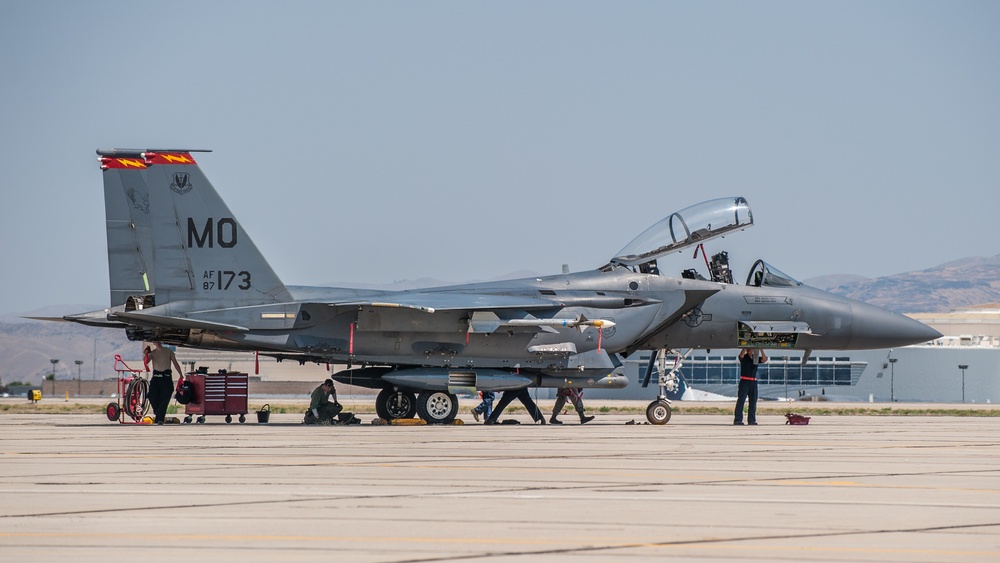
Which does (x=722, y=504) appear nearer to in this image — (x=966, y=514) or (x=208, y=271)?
(x=966, y=514)

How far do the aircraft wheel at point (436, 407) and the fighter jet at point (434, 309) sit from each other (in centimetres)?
2

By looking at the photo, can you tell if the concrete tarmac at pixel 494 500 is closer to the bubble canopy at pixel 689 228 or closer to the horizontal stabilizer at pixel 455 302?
the horizontal stabilizer at pixel 455 302

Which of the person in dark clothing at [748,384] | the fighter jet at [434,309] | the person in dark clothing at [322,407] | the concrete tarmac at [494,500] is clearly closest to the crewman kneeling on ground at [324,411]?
the person in dark clothing at [322,407]

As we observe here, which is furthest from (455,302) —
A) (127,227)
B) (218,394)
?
(127,227)

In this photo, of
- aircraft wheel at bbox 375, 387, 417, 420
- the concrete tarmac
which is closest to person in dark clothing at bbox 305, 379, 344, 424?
aircraft wheel at bbox 375, 387, 417, 420

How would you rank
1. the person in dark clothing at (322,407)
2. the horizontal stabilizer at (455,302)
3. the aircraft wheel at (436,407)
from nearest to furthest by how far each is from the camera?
the horizontal stabilizer at (455,302), the aircraft wheel at (436,407), the person in dark clothing at (322,407)

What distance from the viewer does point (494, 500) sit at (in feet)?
30.5

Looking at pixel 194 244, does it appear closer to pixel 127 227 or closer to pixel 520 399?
pixel 127 227

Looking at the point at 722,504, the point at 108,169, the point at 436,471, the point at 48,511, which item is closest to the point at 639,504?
the point at 722,504

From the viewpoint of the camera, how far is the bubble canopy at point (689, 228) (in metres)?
22.8

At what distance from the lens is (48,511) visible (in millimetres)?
8602

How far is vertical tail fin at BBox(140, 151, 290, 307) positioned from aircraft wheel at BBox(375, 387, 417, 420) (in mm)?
2959

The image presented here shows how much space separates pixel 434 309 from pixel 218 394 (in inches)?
208

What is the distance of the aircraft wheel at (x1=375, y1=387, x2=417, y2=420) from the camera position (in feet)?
74.5
